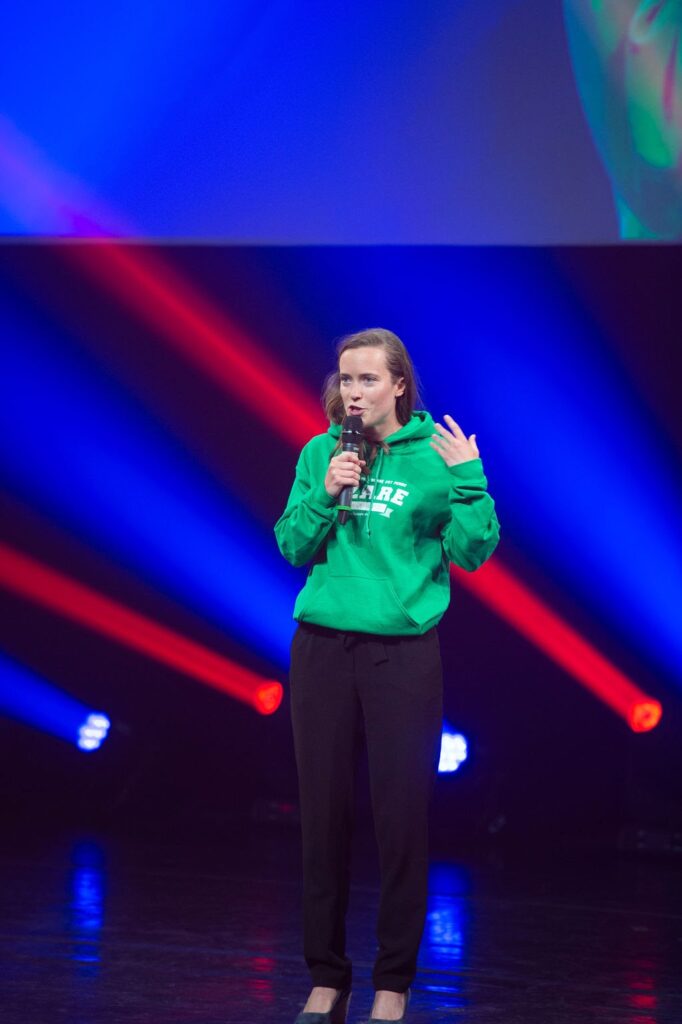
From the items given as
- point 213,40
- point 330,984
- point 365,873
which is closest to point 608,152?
point 213,40

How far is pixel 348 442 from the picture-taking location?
1862 millimetres

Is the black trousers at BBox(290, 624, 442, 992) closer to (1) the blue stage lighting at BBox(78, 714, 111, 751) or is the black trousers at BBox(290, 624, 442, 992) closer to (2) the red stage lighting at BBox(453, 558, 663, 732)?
(2) the red stage lighting at BBox(453, 558, 663, 732)

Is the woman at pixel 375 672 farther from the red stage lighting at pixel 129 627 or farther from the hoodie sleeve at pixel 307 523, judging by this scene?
the red stage lighting at pixel 129 627

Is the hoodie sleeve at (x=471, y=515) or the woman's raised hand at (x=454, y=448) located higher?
the woman's raised hand at (x=454, y=448)

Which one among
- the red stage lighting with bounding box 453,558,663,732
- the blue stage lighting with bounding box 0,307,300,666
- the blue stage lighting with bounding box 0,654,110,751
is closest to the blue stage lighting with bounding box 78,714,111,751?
the blue stage lighting with bounding box 0,654,110,751

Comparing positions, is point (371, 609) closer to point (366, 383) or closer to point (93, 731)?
point (366, 383)

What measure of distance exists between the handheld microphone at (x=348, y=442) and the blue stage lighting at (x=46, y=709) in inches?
130

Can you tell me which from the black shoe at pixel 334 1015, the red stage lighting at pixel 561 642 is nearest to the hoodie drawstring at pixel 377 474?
the black shoe at pixel 334 1015

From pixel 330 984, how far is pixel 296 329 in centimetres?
321

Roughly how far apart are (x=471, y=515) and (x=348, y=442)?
22 centimetres

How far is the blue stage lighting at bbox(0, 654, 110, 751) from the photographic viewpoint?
4.93 meters

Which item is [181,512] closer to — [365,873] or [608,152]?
[365,873]

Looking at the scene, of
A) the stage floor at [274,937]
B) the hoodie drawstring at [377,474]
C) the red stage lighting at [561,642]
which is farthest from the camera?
the red stage lighting at [561,642]

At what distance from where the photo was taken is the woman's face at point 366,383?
76.2 inches
